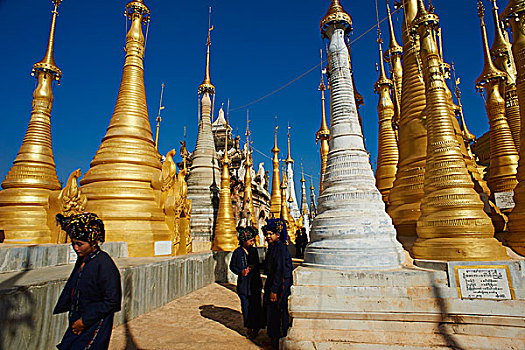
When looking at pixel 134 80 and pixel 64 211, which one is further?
pixel 134 80

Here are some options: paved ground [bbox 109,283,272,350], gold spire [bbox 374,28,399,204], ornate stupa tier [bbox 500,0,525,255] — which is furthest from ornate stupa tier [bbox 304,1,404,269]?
gold spire [bbox 374,28,399,204]

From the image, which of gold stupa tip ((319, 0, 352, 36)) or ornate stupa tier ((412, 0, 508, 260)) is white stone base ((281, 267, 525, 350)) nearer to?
ornate stupa tier ((412, 0, 508, 260))

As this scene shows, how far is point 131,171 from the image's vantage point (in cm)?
1002

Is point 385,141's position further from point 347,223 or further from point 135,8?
point 135,8

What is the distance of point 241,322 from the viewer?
6289mm

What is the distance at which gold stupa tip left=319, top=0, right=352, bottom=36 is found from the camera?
651 cm

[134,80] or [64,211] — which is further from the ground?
[134,80]

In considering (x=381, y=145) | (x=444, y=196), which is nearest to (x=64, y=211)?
(x=444, y=196)

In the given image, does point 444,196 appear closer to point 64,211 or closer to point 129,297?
point 129,297

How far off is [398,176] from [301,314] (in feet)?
21.2

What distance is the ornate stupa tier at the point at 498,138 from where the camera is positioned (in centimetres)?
992

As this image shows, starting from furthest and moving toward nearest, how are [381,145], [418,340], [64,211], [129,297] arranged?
[381,145]
[64,211]
[129,297]
[418,340]

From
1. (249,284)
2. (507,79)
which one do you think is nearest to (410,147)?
(249,284)

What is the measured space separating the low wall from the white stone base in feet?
9.84
